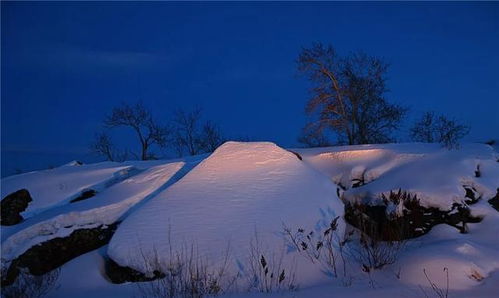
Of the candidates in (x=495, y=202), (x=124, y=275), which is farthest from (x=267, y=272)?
(x=495, y=202)

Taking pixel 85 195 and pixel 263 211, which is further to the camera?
pixel 85 195

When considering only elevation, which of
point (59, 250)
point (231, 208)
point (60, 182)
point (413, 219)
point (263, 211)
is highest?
point (60, 182)

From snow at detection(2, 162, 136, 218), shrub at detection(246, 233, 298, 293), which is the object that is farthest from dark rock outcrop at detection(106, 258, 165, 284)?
snow at detection(2, 162, 136, 218)

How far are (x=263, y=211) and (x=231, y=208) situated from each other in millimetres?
670

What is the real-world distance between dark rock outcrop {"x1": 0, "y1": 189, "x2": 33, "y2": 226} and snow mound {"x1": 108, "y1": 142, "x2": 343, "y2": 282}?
2.98 metres

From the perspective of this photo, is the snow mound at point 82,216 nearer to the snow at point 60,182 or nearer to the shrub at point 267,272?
the snow at point 60,182

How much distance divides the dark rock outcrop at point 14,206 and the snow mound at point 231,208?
117 inches

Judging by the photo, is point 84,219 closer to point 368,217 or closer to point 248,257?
point 248,257

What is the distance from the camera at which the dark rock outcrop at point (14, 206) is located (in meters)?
10.1

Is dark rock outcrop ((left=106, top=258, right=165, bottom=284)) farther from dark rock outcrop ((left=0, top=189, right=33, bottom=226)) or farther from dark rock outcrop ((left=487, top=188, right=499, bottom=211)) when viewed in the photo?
dark rock outcrop ((left=487, top=188, right=499, bottom=211))

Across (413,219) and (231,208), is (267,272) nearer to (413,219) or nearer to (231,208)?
(231,208)

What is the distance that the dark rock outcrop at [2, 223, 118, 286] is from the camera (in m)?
8.89

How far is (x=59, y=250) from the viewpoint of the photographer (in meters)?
9.41

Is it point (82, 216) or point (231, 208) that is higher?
point (82, 216)
